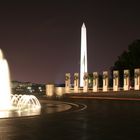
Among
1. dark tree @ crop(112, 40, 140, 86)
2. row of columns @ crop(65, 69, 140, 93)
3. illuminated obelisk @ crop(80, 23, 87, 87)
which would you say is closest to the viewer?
row of columns @ crop(65, 69, 140, 93)

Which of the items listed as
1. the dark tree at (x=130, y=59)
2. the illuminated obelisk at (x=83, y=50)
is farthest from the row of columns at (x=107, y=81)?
the dark tree at (x=130, y=59)

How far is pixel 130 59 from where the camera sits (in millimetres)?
77812

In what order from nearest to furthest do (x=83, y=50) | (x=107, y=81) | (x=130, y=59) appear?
(x=107, y=81) → (x=83, y=50) → (x=130, y=59)

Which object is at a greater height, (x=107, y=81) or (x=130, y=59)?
(x=130, y=59)

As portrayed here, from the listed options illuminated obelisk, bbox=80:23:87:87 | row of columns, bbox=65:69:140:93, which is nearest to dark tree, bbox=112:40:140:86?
illuminated obelisk, bbox=80:23:87:87

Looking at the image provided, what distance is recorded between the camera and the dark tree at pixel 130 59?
3019 inches

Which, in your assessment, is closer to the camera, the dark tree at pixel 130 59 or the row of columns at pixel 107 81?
the row of columns at pixel 107 81

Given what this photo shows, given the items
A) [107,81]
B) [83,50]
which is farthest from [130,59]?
[107,81]

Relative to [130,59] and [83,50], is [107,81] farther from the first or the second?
[130,59]

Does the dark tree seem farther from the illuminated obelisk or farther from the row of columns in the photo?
the row of columns

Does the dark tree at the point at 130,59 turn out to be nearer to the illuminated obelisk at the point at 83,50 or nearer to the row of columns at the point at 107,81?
the illuminated obelisk at the point at 83,50

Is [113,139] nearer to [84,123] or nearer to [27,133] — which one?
[27,133]

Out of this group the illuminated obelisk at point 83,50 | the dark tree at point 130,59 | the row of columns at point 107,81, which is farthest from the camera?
the dark tree at point 130,59

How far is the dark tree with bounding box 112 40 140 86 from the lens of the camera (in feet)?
252
